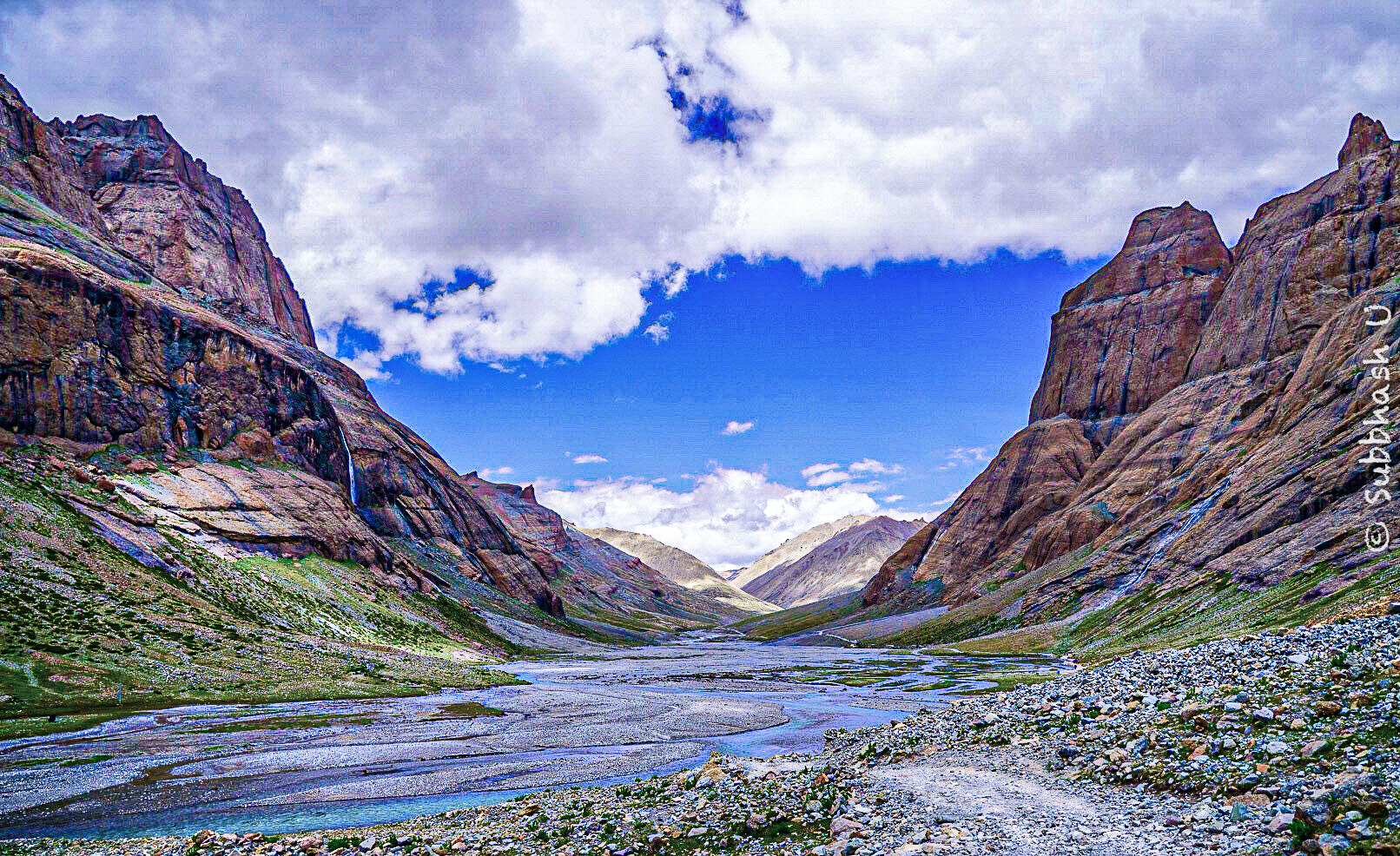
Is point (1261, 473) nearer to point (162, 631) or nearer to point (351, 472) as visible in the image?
point (162, 631)

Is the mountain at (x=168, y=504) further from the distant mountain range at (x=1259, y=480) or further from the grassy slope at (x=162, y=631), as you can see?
the distant mountain range at (x=1259, y=480)

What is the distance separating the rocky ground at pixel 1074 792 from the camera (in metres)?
15.9

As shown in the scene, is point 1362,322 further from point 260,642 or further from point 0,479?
point 0,479

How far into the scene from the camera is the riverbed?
95.5 feet

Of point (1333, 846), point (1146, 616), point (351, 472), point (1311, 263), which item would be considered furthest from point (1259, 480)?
point (351, 472)

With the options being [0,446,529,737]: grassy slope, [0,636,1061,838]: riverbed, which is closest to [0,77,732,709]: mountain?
[0,446,529,737]: grassy slope

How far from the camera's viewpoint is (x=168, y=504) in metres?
114

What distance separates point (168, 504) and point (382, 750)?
94904 millimetres

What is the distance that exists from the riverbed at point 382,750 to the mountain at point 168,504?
1682 centimetres

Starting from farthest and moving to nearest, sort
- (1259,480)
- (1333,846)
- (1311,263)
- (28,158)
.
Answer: (28,158)
(1311,263)
(1259,480)
(1333,846)

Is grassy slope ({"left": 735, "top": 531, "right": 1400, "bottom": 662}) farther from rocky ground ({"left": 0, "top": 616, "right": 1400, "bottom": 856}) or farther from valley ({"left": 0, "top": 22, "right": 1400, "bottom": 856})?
rocky ground ({"left": 0, "top": 616, "right": 1400, "bottom": 856})

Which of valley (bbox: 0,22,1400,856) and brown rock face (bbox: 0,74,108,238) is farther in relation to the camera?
brown rock face (bbox: 0,74,108,238)

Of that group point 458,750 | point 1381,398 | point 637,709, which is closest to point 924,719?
point 458,750

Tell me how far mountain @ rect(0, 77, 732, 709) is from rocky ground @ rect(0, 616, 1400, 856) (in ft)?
165
